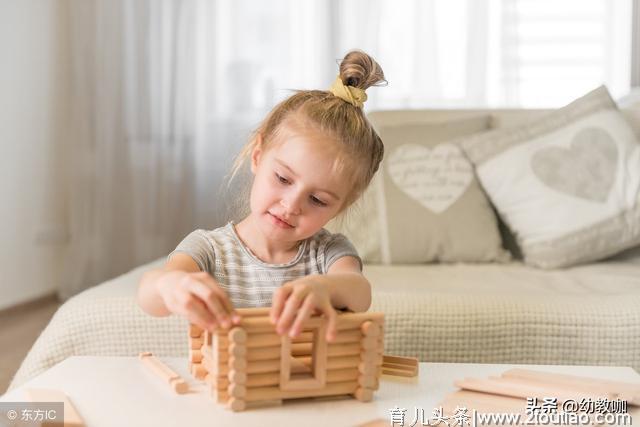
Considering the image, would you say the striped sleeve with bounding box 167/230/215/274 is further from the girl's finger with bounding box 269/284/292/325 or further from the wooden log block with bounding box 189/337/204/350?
the girl's finger with bounding box 269/284/292/325

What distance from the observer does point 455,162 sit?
83.4 inches

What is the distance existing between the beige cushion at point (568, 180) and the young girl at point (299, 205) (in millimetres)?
950

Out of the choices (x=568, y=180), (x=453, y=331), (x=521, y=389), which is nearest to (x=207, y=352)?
(x=521, y=389)

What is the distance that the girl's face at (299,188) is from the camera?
3.43 ft

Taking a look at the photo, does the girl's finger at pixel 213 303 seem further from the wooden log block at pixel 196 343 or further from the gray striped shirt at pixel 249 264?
the gray striped shirt at pixel 249 264

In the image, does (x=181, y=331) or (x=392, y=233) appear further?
(x=392, y=233)

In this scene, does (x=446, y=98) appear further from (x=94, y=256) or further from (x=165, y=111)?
(x=94, y=256)

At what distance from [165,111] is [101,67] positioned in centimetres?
30

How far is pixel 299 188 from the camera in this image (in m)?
1.04

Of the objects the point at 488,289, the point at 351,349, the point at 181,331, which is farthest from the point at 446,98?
the point at 351,349

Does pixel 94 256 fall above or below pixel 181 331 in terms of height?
below

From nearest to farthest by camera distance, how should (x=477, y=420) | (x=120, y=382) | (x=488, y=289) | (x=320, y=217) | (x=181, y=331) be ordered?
(x=477, y=420), (x=120, y=382), (x=320, y=217), (x=181, y=331), (x=488, y=289)

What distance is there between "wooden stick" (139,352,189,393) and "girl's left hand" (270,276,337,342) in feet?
0.52

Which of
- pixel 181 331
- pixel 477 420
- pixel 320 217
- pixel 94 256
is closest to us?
pixel 477 420
